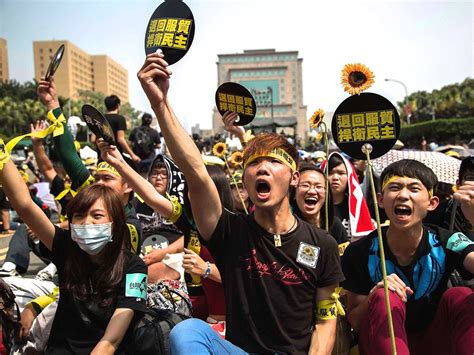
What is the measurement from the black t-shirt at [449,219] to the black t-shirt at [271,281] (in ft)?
5.01

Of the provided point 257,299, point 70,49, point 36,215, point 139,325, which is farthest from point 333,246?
point 70,49

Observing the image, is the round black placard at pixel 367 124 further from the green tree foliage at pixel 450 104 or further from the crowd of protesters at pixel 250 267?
the green tree foliage at pixel 450 104

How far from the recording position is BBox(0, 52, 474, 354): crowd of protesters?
2.32 metres

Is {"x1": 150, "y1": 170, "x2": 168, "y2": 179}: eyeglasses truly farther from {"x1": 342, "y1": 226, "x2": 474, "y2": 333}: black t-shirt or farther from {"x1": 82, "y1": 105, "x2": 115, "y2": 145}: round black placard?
{"x1": 342, "y1": 226, "x2": 474, "y2": 333}: black t-shirt

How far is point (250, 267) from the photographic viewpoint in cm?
237

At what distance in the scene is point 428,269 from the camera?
8.93ft

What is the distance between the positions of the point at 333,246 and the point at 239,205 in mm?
2678

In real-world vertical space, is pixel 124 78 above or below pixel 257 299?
above

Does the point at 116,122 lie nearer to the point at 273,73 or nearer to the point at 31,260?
the point at 31,260

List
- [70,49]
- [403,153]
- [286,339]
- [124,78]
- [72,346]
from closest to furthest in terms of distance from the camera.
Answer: [286,339] → [72,346] → [403,153] → [70,49] → [124,78]

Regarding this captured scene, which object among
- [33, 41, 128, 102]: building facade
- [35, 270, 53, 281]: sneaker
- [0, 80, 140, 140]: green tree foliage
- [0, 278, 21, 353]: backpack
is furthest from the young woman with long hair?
[33, 41, 128, 102]: building facade

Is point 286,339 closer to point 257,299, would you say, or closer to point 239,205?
point 257,299

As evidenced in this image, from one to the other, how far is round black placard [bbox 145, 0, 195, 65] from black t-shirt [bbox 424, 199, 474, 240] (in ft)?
7.92

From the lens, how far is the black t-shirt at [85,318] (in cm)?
264
